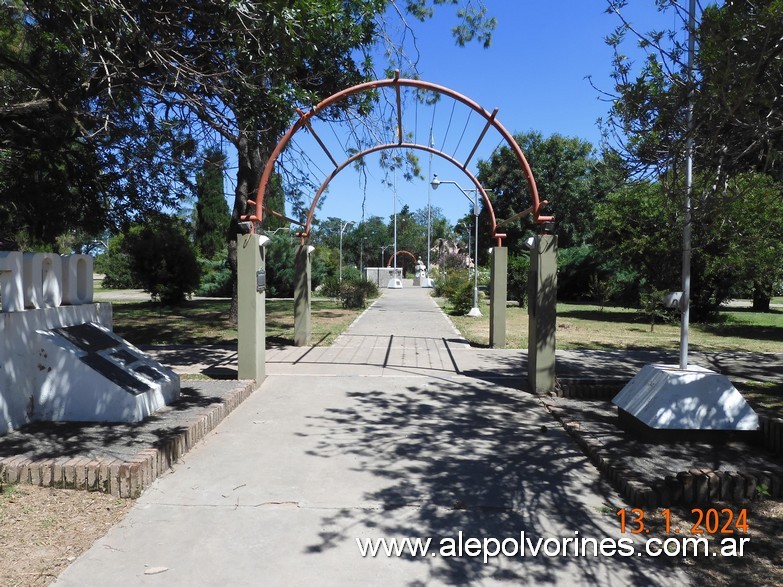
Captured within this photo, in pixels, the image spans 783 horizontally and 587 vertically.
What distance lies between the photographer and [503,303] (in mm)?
13039

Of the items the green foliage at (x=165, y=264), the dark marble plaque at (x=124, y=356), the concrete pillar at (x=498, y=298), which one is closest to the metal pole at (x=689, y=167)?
the dark marble plaque at (x=124, y=356)

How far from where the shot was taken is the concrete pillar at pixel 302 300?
1346 centimetres

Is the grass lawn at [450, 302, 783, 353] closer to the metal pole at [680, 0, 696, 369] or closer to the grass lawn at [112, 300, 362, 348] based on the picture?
the grass lawn at [112, 300, 362, 348]

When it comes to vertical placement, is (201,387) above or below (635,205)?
below

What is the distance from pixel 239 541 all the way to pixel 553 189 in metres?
38.7

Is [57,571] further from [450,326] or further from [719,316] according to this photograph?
[719,316]

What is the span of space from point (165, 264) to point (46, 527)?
72.7 ft

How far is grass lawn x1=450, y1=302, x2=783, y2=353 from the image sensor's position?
47.7 feet

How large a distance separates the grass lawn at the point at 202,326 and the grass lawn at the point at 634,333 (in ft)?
12.4

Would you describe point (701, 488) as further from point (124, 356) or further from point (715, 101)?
point (124, 356)

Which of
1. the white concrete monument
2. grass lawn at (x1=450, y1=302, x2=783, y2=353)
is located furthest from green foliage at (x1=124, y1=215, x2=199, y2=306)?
the white concrete monument

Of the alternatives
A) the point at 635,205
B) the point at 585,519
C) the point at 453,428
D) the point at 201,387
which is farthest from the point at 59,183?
the point at 635,205

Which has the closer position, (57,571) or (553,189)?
(57,571)

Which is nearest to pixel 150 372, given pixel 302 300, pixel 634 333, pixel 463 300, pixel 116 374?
pixel 116 374
